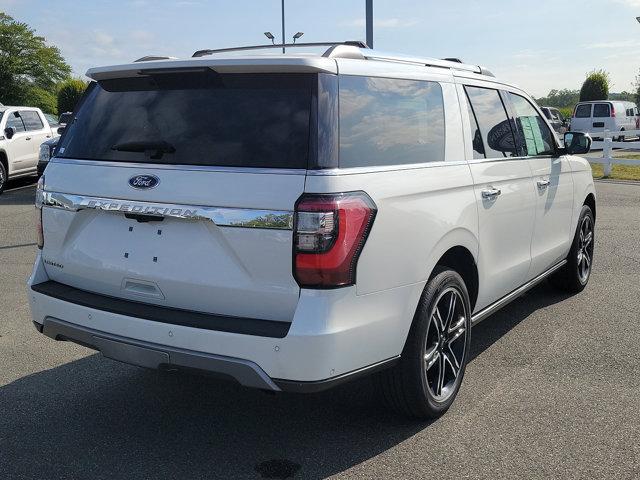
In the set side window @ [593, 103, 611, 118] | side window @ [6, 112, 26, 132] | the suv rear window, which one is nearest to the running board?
the suv rear window

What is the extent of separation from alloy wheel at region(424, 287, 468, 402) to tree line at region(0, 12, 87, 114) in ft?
201

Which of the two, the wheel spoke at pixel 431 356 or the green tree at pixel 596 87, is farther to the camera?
the green tree at pixel 596 87

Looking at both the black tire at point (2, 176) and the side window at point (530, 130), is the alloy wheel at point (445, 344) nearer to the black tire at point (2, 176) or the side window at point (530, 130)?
the side window at point (530, 130)

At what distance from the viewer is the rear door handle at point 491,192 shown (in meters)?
4.21

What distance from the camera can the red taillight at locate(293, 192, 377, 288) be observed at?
117 inches

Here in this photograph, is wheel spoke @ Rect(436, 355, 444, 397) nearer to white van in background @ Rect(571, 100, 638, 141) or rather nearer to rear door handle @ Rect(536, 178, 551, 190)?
rear door handle @ Rect(536, 178, 551, 190)

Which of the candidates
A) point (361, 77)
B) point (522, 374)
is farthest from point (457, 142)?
point (522, 374)

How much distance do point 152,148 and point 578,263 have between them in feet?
14.4

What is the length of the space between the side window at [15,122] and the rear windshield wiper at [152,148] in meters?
13.7

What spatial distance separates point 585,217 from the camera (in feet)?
21.0

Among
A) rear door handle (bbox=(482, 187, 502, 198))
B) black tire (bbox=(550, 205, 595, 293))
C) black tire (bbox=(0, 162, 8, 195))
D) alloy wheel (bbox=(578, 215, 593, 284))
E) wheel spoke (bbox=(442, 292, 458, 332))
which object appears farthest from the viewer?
black tire (bbox=(0, 162, 8, 195))

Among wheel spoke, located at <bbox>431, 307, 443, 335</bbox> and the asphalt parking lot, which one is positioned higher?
wheel spoke, located at <bbox>431, 307, 443, 335</bbox>

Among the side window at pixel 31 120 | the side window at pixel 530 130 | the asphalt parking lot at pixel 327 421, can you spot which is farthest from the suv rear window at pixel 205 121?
the side window at pixel 31 120

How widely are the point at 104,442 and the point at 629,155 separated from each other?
2574cm
